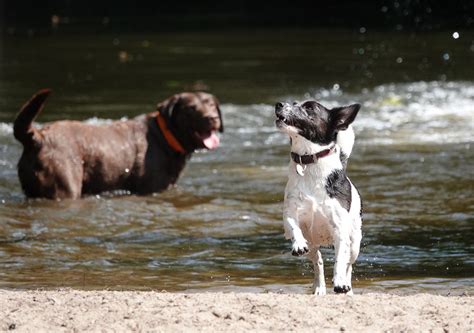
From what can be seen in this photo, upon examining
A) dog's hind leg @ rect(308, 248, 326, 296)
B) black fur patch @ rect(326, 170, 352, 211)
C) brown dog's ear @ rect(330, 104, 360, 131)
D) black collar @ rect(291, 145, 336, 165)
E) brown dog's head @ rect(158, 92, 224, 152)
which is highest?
brown dog's ear @ rect(330, 104, 360, 131)

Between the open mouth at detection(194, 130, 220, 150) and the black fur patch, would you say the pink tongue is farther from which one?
the black fur patch

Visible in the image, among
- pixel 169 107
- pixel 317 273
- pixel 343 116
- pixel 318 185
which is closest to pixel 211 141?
pixel 169 107

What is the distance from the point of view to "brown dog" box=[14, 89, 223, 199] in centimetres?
1135

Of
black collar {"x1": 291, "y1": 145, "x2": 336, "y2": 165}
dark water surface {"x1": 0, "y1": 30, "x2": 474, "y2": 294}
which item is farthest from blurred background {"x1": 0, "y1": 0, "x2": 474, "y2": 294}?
black collar {"x1": 291, "y1": 145, "x2": 336, "y2": 165}

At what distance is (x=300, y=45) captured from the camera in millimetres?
28422

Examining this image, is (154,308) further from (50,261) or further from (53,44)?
Result: (53,44)

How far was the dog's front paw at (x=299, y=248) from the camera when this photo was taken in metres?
6.46

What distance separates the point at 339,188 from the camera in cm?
676

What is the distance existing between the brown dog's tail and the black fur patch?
4769mm

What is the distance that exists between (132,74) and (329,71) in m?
3.77

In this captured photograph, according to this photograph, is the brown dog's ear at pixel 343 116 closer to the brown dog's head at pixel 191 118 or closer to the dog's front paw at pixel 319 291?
the dog's front paw at pixel 319 291

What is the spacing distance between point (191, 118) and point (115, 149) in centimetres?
89

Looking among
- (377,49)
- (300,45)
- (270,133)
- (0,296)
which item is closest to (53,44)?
(300,45)

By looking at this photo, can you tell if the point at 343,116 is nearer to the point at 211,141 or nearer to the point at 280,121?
the point at 280,121
